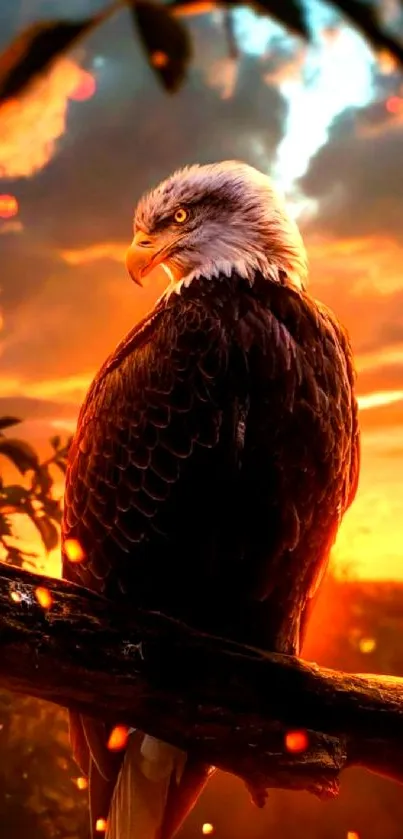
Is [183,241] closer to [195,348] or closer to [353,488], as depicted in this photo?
[195,348]

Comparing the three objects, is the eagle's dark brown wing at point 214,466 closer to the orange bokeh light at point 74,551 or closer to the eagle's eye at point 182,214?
the orange bokeh light at point 74,551

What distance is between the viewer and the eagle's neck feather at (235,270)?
141 cm

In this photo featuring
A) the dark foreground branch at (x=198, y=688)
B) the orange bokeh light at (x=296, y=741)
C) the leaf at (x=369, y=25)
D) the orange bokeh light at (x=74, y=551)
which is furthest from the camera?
the orange bokeh light at (x=74, y=551)

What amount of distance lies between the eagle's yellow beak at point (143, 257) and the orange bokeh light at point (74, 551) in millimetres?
517

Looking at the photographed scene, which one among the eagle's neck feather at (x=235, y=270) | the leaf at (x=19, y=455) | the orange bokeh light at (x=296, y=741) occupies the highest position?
the eagle's neck feather at (x=235, y=270)

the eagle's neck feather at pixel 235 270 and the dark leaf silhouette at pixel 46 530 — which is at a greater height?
the eagle's neck feather at pixel 235 270

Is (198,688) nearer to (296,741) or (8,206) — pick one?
(296,741)

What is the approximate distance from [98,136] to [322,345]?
84 cm

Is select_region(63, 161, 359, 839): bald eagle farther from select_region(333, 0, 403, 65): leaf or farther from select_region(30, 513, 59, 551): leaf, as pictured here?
select_region(333, 0, 403, 65): leaf

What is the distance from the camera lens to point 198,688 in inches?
45.4

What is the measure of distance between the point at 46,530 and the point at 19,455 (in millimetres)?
187

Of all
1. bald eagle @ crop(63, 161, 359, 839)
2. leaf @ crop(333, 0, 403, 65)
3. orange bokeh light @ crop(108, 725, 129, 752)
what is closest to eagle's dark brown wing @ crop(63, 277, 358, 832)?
bald eagle @ crop(63, 161, 359, 839)

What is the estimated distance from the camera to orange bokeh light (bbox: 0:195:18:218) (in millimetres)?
1838

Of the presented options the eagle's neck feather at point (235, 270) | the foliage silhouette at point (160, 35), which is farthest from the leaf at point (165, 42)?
the eagle's neck feather at point (235, 270)
